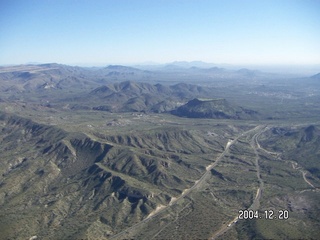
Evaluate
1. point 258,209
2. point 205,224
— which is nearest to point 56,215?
point 205,224

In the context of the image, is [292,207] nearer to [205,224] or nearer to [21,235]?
[205,224]

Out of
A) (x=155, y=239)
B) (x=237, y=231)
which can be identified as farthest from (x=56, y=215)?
(x=237, y=231)

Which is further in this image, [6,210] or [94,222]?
[6,210]

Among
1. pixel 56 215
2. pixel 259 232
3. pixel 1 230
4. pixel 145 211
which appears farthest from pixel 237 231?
pixel 1 230

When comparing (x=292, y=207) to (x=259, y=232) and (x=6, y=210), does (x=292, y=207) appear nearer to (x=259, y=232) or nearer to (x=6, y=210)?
(x=259, y=232)

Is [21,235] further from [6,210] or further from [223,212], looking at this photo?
[223,212]

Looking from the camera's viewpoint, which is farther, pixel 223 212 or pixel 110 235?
pixel 223 212

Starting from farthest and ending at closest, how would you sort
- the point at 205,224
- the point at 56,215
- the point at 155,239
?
the point at 56,215, the point at 205,224, the point at 155,239

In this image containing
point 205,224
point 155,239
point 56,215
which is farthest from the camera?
point 56,215
